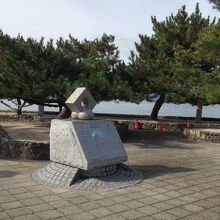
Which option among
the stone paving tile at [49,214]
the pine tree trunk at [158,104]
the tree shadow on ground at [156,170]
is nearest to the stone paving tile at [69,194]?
the stone paving tile at [49,214]

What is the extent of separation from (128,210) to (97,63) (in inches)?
428

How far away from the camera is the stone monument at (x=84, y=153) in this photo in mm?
7762

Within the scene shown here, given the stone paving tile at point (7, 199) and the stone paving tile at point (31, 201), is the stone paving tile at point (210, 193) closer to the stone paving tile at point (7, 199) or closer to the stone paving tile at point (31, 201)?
the stone paving tile at point (31, 201)

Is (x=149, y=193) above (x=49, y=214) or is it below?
above

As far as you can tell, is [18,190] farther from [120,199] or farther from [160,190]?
[160,190]

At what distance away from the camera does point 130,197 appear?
687 centimetres

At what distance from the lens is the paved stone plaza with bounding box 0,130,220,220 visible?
5.89 m

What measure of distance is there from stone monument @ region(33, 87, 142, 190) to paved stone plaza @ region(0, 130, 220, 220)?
16.4 inches

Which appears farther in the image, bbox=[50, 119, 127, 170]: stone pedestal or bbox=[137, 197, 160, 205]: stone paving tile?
bbox=[50, 119, 127, 170]: stone pedestal

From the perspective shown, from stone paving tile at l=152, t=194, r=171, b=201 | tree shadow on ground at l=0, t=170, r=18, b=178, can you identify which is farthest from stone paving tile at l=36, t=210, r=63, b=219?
tree shadow on ground at l=0, t=170, r=18, b=178

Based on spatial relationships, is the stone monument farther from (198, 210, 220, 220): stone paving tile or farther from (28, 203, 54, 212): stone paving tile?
(198, 210, 220, 220): stone paving tile

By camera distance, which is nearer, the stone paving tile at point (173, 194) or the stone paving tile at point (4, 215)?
the stone paving tile at point (4, 215)

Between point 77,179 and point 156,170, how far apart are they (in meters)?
2.71

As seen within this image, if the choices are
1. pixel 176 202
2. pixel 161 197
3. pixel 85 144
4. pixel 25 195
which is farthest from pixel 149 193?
pixel 25 195
